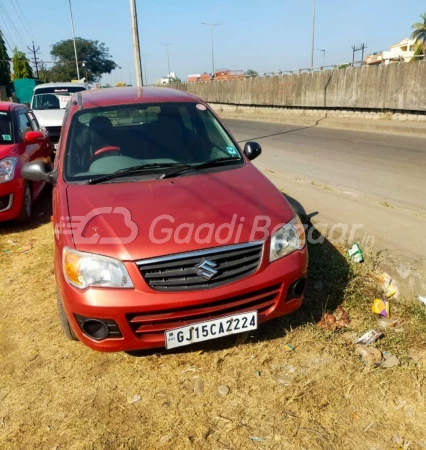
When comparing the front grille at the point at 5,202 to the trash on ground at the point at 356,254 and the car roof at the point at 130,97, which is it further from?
the trash on ground at the point at 356,254

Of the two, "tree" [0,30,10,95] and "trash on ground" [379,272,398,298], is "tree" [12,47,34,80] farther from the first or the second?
"trash on ground" [379,272,398,298]

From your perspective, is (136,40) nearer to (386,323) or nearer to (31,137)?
(31,137)

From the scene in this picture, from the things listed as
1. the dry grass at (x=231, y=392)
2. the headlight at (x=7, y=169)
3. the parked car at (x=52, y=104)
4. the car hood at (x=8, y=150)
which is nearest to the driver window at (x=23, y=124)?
the car hood at (x=8, y=150)

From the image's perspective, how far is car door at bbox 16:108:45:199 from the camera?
5.71 meters

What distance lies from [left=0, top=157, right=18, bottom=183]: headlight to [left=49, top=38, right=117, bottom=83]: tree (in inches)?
3142

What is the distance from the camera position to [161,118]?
385 cm

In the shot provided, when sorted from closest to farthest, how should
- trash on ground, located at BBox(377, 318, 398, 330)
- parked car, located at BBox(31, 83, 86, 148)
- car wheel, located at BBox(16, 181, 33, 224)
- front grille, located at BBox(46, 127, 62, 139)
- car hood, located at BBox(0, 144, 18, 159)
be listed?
trash on ground, located at BBox(377, 318, 398, 330)
car hood, located at BBox(0, 144, 18, 159)
car wheel, located at BBox(16, 181, 33, 224)
front grille, located at BBox(46, 127, 62, 139)
parked car, located at BBox(31, 83, 86, 148)

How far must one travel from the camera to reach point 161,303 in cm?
239

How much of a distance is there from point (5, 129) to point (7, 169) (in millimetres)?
1019

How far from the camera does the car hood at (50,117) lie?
35.6 ft

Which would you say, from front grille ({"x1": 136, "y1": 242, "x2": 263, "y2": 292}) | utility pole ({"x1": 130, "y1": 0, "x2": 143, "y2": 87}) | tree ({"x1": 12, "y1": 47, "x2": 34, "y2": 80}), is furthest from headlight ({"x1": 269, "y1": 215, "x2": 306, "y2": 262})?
tree ({"x1": 12, "y1": 47, "x2": 34, "y2": 80})

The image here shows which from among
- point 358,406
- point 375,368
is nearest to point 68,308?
point 358,406

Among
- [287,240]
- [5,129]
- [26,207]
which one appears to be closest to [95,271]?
[287,240]

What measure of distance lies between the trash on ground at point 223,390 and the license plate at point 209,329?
0.32m
